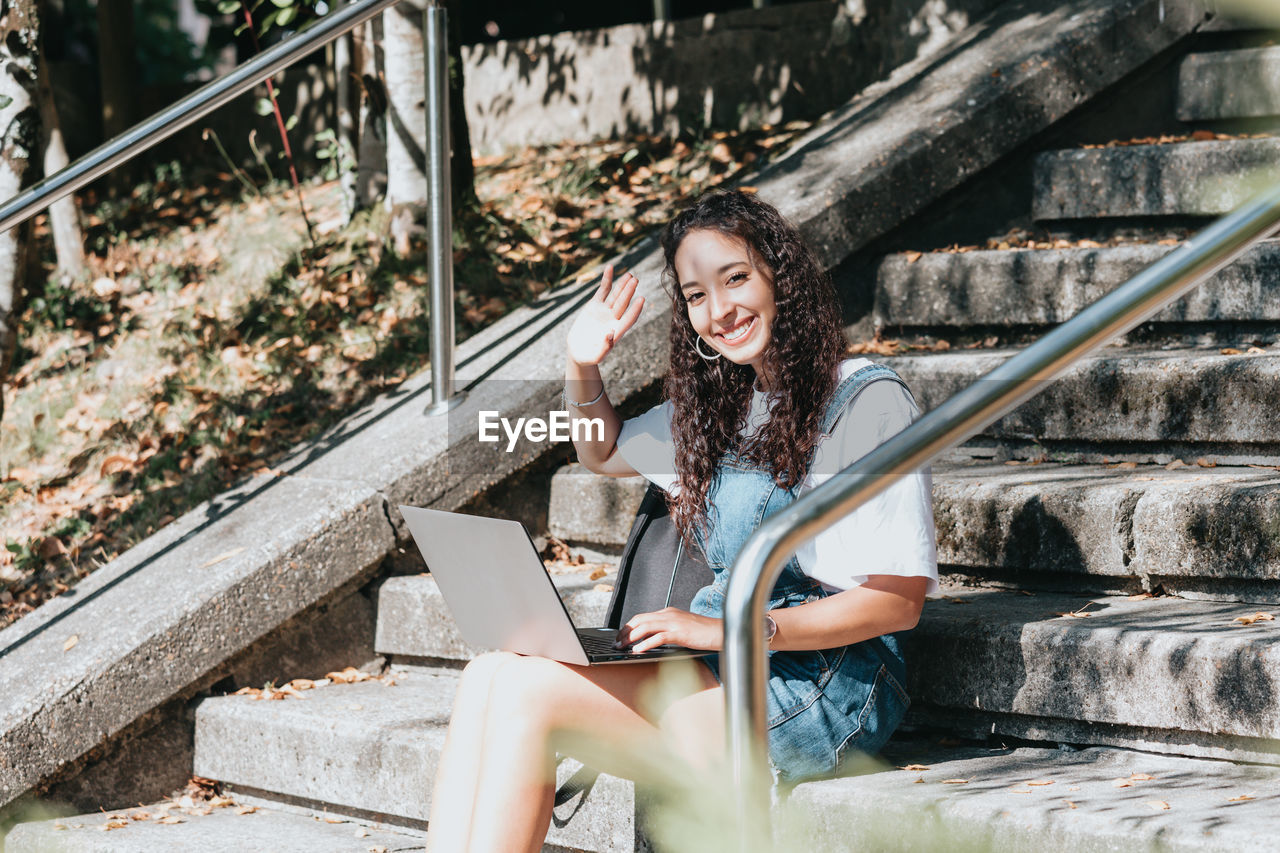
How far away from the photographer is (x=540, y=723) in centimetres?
226

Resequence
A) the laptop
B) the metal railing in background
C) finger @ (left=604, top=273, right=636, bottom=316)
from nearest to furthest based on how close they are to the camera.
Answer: the laptop → finger @ (left=604, top=273, right=636, bottom=316) → the metal railing in background

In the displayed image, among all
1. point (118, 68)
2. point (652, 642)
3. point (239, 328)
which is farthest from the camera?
point (118, 68)

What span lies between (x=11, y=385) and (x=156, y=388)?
0.74m

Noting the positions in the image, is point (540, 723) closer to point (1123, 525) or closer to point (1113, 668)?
point (1113, 668)

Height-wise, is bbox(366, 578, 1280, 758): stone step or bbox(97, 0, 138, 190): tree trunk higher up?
bbox(97, 0, 138, 190): tree trunk

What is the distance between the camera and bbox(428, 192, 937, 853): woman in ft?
7.31

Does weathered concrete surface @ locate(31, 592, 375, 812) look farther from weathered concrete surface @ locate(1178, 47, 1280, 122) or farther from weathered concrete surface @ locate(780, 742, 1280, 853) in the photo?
weathered concrete surface @ locate(1178, 47, 1280, 122)

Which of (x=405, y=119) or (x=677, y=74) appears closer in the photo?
(x=405, y=119)

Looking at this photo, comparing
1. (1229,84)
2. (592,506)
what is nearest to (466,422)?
(592,506)

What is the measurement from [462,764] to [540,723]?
16 cm

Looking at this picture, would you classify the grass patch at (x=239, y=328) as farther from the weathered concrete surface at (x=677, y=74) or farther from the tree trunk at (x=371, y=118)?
the weathered concrete surface at (x=677, y=74)

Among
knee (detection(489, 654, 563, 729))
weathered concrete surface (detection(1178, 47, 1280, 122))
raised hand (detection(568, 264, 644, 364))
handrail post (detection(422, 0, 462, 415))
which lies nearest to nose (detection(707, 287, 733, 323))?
raised hand (detection(568, 264, 644, 364))

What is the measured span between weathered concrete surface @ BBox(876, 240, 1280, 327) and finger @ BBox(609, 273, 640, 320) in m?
1.24

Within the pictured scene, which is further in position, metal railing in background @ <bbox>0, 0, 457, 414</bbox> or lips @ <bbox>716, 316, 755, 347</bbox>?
metal railing in background @ <bbox>0, 0, 457, 414</bbox>
